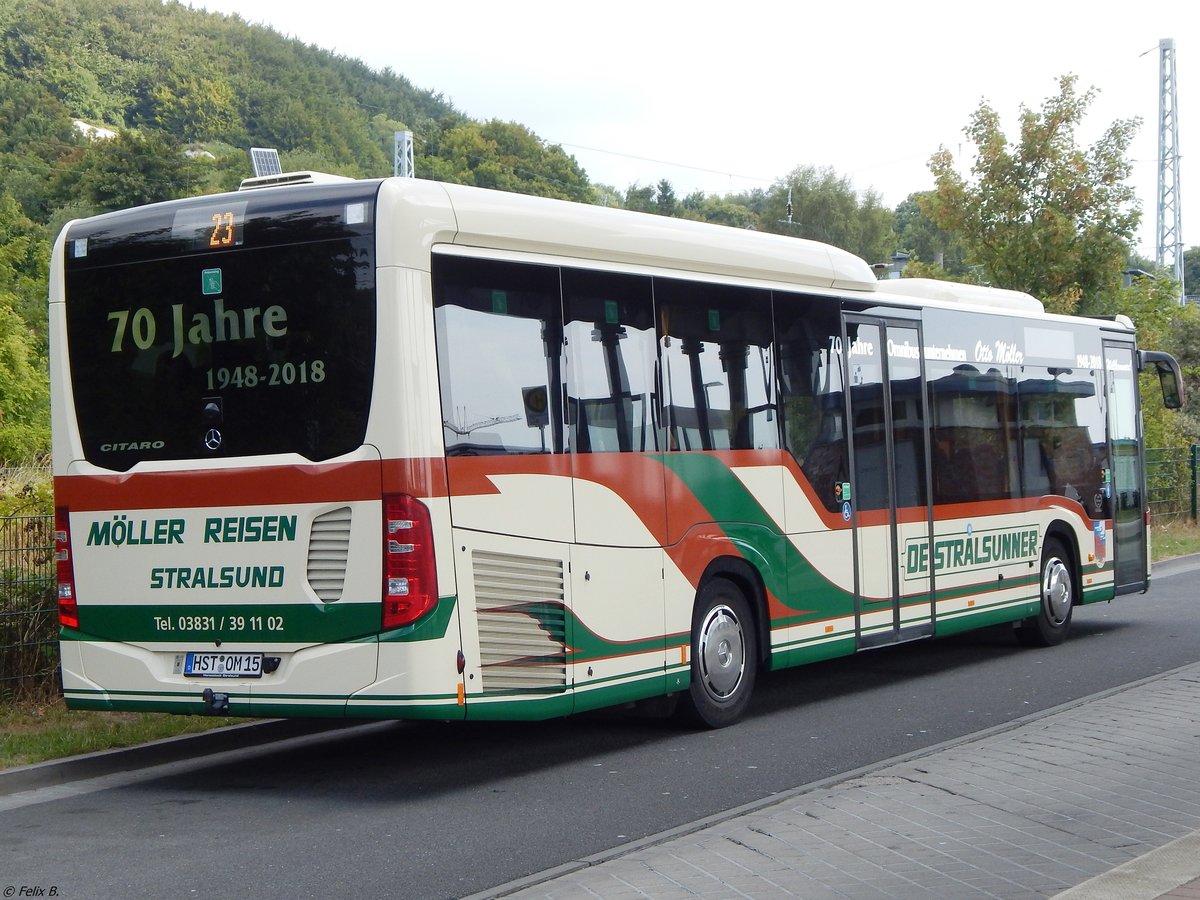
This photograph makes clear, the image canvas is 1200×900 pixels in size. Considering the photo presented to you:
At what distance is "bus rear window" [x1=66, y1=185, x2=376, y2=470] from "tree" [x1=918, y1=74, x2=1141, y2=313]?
66.5 ft

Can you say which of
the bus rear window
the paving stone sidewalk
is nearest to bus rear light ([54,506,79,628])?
the bus rear window

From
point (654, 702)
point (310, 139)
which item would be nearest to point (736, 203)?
point (310, 139)

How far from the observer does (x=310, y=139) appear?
128 m

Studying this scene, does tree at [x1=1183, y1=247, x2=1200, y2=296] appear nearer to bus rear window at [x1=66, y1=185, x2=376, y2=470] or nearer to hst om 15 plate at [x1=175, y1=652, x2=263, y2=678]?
bus rear window at [x1=66, y1=185, x2=376, y2=470]

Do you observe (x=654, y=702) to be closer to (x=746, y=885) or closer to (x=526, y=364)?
(x=526, y=364)

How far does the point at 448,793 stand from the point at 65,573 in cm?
259

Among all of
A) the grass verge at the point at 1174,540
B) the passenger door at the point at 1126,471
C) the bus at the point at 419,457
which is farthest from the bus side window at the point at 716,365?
the grass verge at the point at 1174,540

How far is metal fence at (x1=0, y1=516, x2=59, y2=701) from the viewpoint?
34.0ft

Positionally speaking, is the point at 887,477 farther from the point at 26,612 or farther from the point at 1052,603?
the point at 26,612

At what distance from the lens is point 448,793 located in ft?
26.6

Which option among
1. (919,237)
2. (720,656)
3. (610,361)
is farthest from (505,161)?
(610,361)

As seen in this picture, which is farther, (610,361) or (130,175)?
(130,175)

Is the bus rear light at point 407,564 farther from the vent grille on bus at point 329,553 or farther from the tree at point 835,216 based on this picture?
the tree at point 835,216

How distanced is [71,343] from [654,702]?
4.30 m
